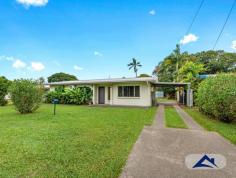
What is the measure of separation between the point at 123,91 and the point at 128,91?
556mm

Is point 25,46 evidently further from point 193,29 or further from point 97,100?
point 193,29

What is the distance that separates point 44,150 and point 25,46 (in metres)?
16.4

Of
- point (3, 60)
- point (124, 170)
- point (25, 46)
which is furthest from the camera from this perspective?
point (3, 60)

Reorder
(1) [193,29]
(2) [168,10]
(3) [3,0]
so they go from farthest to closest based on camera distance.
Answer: (1) [193,29]
(2) [168,10]
(3) [3,0]

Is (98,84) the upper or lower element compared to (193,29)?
lower

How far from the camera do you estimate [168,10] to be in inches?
534

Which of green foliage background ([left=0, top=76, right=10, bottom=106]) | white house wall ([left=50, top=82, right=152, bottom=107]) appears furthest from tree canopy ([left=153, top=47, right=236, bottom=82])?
green foliage background ([left=0, top=76, right=10, bottom=106])

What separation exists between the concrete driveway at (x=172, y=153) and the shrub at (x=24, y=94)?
833 centimetres

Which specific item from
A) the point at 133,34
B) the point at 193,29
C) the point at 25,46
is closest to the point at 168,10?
the point at 193,29

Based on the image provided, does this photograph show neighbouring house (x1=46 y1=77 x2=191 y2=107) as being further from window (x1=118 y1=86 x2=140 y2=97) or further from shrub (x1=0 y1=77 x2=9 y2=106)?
shrub (x1=0 y1=77 x2=9 y2=106)

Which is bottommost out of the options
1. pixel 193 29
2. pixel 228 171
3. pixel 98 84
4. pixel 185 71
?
pixel 228 171

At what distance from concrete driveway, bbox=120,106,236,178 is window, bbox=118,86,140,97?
10.5 metres

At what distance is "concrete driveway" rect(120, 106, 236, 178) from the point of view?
3.24 meters

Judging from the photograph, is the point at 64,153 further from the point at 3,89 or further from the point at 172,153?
the point at 3,89
